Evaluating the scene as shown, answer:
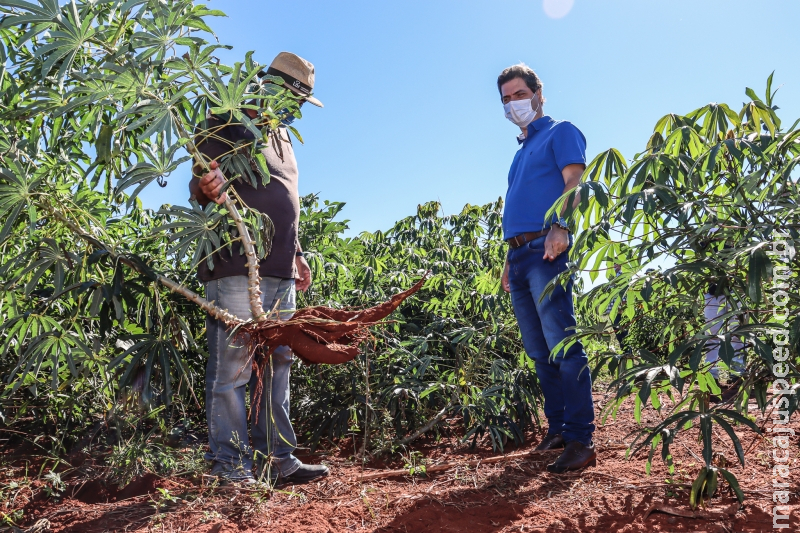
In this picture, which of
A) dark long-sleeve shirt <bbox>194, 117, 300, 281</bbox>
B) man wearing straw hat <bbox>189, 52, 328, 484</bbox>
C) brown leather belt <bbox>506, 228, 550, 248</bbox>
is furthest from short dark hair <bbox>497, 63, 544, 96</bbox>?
dark long-sleeve shirt <bbox>194, 117, 300, 281</bbox>

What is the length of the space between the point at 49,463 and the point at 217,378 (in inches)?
46.8

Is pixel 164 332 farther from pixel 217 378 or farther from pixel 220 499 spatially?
pixel 220 499

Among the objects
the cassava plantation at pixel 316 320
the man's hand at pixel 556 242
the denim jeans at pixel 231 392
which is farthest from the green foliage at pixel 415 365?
the man's hand at pixel 556 242

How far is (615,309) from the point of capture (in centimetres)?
198

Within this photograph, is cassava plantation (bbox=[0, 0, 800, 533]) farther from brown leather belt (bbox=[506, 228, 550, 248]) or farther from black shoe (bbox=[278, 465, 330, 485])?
brown leather belt (bbox=[506, 228, 550, 248])

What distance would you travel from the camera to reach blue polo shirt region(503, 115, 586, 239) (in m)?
2.74

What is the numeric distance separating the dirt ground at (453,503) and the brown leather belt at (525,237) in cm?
101

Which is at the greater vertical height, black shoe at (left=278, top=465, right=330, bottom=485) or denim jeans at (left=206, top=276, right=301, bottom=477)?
denim jeans at (left=206, top=276, right=301, bottom=477)

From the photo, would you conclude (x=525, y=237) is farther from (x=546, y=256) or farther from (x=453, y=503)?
(x=453, y=503)

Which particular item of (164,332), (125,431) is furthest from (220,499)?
(125,431)

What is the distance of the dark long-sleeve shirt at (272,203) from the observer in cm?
243

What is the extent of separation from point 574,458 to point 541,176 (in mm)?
1282

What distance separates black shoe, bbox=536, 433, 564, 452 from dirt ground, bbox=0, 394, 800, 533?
0.12 metres
